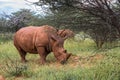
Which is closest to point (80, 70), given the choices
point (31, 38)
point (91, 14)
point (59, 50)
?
point (91, 14)

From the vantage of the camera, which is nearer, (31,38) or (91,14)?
(91,14)

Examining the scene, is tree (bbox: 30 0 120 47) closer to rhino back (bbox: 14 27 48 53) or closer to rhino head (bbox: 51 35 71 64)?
rhino head (bbox: 51 35 71 64)

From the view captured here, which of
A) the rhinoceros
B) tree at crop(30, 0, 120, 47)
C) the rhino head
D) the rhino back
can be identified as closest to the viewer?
tree at crop(30, 0, 120, 47)

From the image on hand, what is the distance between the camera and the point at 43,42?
13.3 meters

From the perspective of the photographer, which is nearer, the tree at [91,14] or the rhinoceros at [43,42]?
the tree at [91,14]

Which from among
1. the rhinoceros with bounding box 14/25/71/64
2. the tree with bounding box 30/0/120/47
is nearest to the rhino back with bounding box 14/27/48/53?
A: the rhinoceros with bounding box 14/25/71/64

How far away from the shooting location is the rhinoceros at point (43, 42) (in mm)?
12984

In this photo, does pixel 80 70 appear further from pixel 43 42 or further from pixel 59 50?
pixel 43 42

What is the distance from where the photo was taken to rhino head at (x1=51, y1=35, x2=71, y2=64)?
1277 centimetres

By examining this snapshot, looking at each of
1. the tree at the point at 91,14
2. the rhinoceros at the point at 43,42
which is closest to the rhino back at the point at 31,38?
the rhinoceros at the point at 43,42

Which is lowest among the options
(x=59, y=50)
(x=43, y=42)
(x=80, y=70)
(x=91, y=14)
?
(x=59, y=50)

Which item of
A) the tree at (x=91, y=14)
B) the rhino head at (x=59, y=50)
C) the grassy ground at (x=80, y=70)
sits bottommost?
the rhino head at (x=59, y=50)

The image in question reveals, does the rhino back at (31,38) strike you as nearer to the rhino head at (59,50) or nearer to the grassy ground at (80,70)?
the rhino head at (59,50)

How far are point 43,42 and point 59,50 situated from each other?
2.00 ft
